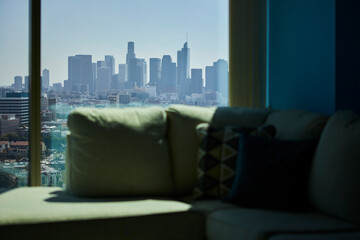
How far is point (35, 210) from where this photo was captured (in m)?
2.26

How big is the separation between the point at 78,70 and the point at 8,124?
630mm

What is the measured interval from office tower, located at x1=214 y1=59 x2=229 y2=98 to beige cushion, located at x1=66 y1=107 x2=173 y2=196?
1046 mm

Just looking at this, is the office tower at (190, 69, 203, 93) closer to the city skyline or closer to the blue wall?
the city skyline

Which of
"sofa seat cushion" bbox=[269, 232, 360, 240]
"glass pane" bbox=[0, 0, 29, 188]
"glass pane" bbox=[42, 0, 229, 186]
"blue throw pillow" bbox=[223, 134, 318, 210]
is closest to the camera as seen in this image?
"sofa seat cushion" bbox=[269, 232, 360, 240]

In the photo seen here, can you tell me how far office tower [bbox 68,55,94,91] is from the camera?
336cm

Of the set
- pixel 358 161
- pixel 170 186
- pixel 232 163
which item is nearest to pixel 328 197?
pixel 358 161

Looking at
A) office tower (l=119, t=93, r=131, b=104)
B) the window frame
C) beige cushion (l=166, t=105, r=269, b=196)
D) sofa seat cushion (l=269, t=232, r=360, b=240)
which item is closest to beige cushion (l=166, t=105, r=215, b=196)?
beige cushion (l=166, t=105, r=269, b=196)

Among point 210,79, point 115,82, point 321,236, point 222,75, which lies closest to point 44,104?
point 115,82

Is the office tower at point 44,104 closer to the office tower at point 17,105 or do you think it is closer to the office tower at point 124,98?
the office tower at point 17,105

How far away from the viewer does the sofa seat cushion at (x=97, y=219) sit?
2164 mm

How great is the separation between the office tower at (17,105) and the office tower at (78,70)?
35cm

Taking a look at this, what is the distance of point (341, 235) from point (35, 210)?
4.71ft

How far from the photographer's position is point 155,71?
3.59 m

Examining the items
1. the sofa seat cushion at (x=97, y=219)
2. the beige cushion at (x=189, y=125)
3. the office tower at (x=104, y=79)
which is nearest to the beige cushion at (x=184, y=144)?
the beige cushion at (x=189, y=125)
